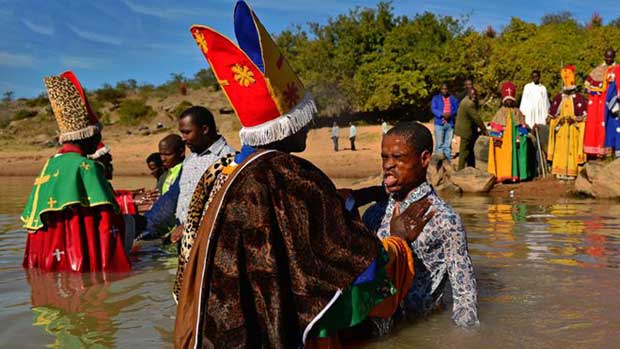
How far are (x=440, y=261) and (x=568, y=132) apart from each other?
10339mm

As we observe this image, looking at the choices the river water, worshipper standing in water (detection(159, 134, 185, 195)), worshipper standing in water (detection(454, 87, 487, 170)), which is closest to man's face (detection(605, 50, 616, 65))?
worshipper standing in water (detection(454, 87, 487, 170))

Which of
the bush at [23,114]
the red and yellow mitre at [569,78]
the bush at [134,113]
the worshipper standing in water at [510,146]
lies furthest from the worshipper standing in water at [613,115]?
the bush at [23,114]

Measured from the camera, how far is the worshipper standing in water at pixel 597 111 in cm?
1263

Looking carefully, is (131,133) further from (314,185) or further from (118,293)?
(314,185)

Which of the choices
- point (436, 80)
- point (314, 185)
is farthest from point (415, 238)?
point (436, 80)

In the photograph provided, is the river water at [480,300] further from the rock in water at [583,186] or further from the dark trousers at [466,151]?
the dark trousers at [466,151]

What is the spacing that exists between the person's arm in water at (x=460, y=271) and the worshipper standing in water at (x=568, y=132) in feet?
33.5

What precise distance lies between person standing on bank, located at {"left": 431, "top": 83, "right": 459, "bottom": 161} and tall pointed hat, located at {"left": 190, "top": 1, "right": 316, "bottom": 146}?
1196 centimetres

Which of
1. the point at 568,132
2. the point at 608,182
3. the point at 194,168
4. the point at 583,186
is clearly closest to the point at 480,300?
the point at 194,168

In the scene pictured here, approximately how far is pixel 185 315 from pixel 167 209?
11.6 ft

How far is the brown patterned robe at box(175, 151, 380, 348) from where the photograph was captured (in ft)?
9.43

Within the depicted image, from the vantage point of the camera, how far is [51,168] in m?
5.46

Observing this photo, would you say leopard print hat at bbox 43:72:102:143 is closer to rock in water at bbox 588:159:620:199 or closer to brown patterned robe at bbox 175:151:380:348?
brown patterned robe at bbox 175:151:380:348

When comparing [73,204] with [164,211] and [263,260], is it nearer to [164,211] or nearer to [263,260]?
[164,211]
